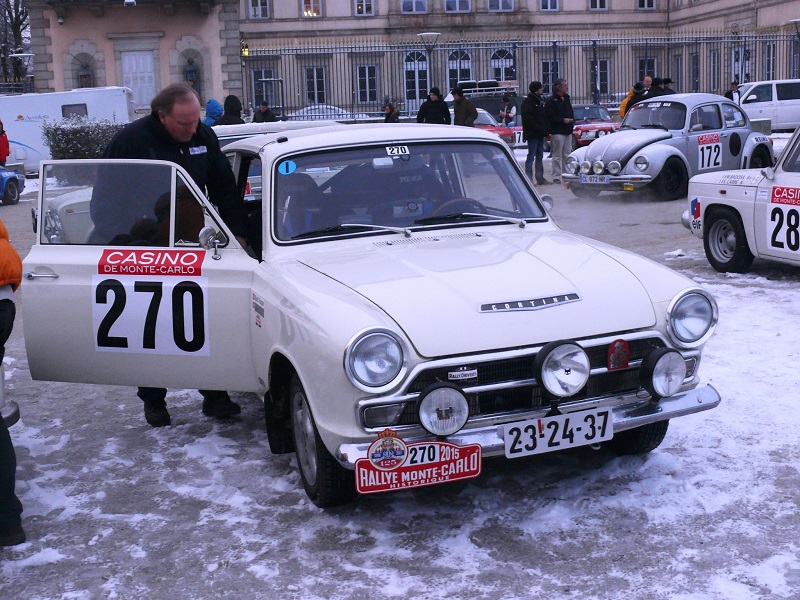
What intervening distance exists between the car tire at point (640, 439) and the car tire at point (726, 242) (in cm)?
462

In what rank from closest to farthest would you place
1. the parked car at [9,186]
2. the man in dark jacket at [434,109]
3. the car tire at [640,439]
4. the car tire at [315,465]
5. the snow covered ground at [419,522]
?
1. the snow covered ground at [419,522]
2. the car tire at [315,465]
3. the car tire at [640,439]
4. the man in dark jacket at [434,109]
5. the parked car at [9,186]

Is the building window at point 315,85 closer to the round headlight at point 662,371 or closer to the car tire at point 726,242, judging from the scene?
the car tire at point 726,242

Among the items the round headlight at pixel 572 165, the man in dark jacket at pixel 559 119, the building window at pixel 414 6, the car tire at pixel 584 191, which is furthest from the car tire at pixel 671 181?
the building window at pixel 414 6

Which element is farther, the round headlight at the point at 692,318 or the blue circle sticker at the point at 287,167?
the blue circle sticker at the point at 287,167

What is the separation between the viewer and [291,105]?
1684 inches

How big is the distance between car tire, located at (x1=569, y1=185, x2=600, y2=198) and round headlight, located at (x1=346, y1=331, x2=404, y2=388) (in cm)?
1201

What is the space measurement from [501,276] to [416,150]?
4.20ft

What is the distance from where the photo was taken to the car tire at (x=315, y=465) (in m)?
4.21

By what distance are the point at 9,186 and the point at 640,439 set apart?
18508mm

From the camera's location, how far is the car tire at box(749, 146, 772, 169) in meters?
16.0

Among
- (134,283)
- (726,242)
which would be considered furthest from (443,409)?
(726,242)

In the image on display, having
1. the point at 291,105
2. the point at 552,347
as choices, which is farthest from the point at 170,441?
the point at 291,105

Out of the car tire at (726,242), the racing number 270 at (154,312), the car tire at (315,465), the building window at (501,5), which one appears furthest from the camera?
the building window at (501,5)

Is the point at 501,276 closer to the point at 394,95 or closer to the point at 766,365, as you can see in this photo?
the point at 766,365
